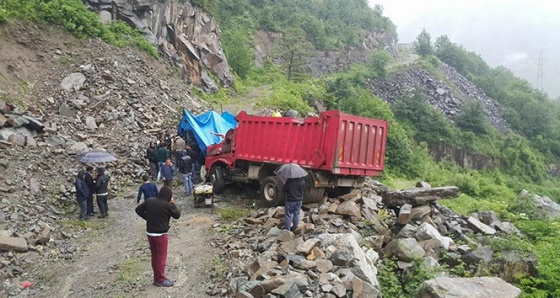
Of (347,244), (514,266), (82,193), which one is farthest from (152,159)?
(514,266)

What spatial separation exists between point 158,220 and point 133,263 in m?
1.77

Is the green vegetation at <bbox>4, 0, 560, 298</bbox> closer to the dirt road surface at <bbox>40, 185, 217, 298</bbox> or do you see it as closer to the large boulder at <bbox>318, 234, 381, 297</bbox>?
the dirt road surface at <bbox>40, 185, 217, 298</bbox>

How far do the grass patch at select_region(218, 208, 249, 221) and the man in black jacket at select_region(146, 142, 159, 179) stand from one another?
4.68 metres

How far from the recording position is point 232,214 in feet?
33.5

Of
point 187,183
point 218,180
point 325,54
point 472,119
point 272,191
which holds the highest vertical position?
point 325,54

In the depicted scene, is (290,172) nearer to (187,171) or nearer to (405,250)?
(405,250)

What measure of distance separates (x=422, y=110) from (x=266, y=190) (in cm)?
3533

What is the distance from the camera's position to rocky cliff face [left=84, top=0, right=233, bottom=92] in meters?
23.9

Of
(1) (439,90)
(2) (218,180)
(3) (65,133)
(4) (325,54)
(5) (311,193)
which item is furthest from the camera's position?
(4) (325,54)

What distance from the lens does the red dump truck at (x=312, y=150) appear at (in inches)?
376

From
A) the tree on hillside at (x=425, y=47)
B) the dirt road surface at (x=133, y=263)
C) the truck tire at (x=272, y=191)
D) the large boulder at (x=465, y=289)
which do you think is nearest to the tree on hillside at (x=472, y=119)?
the tree on hillside at (x=425, y=47)

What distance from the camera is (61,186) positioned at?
1165 centimetres

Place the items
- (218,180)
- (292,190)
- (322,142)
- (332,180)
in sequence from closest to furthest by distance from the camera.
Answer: (292,190), (322,142), (332,180), (218,180)

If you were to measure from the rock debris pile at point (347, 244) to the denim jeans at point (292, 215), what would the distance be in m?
0.14
